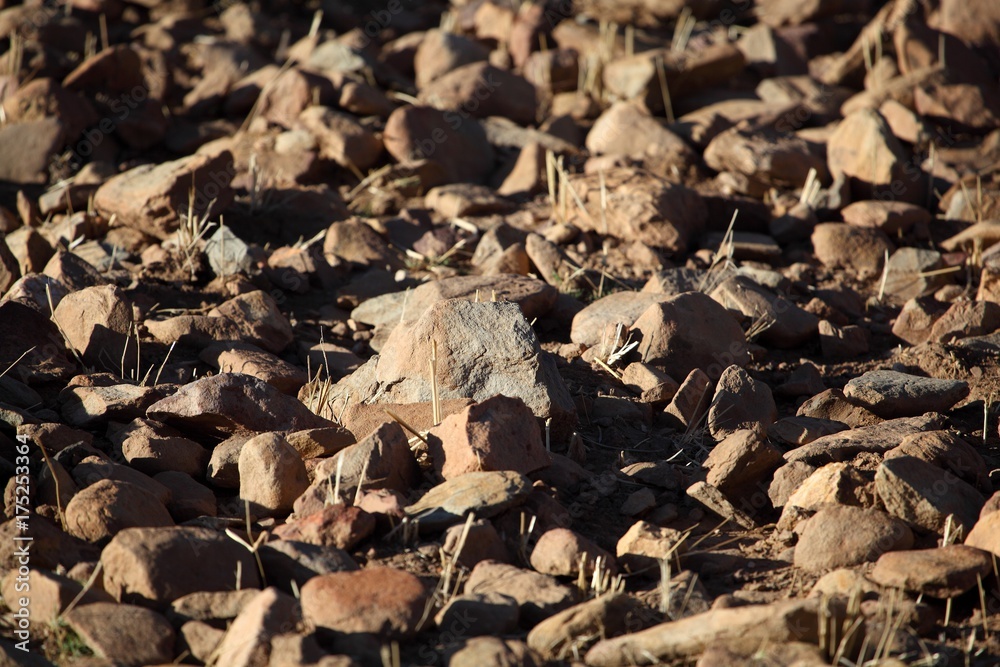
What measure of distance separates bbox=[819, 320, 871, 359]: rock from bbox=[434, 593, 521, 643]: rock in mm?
2366

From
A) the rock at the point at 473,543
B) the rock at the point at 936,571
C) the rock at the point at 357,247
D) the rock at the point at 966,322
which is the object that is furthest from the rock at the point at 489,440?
the rock at the point at 966,322

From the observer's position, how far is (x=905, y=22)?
263 inches

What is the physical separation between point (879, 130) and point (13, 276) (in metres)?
4.63

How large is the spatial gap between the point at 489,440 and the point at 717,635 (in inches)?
35.7

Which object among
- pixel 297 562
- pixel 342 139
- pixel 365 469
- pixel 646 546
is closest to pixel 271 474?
pixel 365 469

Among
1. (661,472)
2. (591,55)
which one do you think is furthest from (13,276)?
(591,55)

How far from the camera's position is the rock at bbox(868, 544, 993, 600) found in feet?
8.00

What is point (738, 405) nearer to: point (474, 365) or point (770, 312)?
point (770, 312)

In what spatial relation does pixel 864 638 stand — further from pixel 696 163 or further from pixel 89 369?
pixel 696 163

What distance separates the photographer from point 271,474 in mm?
2861

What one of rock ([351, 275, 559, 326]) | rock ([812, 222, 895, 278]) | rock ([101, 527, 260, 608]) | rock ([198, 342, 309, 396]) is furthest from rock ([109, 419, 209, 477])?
rock ([812, 222, 895, 278])

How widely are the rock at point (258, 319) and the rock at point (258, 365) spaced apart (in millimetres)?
150

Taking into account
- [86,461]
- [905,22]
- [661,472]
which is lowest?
[661,472]

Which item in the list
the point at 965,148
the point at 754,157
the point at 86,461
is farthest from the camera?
the point at 965,148
